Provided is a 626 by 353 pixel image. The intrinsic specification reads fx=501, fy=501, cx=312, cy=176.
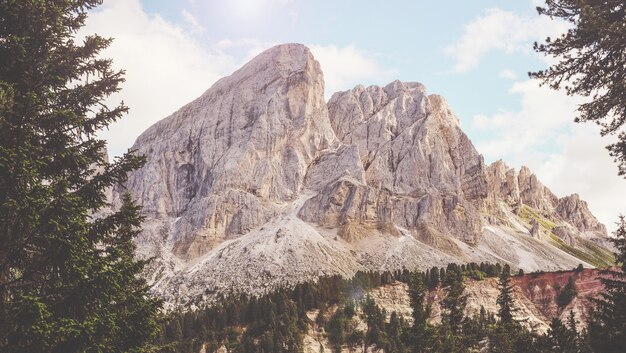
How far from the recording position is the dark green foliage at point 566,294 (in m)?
110

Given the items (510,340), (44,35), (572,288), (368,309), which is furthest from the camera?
(572,288)

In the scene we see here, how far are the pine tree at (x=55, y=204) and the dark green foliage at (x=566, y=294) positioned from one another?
11445cm

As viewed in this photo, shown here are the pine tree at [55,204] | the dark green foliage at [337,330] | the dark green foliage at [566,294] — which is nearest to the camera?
the pine tree at [55,204]

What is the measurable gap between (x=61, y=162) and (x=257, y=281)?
472 feet

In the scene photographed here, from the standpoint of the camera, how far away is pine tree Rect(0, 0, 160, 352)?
11.9 m

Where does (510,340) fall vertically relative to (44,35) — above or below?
below

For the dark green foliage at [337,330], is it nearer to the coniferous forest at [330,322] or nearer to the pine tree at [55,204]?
the coniferous forest at [330,322]

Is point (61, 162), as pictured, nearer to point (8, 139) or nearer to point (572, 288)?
point (8, 139)

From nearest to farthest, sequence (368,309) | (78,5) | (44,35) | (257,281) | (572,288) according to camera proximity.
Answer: (44,35)
(78,5)
(368,309)
(572,288)
(257,281)

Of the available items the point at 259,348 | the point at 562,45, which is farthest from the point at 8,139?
the point at 259,348

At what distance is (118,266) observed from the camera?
45.8 feet

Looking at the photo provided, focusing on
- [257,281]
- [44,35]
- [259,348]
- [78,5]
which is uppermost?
[78,5]

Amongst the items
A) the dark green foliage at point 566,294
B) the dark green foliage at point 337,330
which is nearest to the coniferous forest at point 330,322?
the dark green foliage at point 337,330

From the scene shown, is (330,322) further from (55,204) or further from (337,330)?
(55,204)
